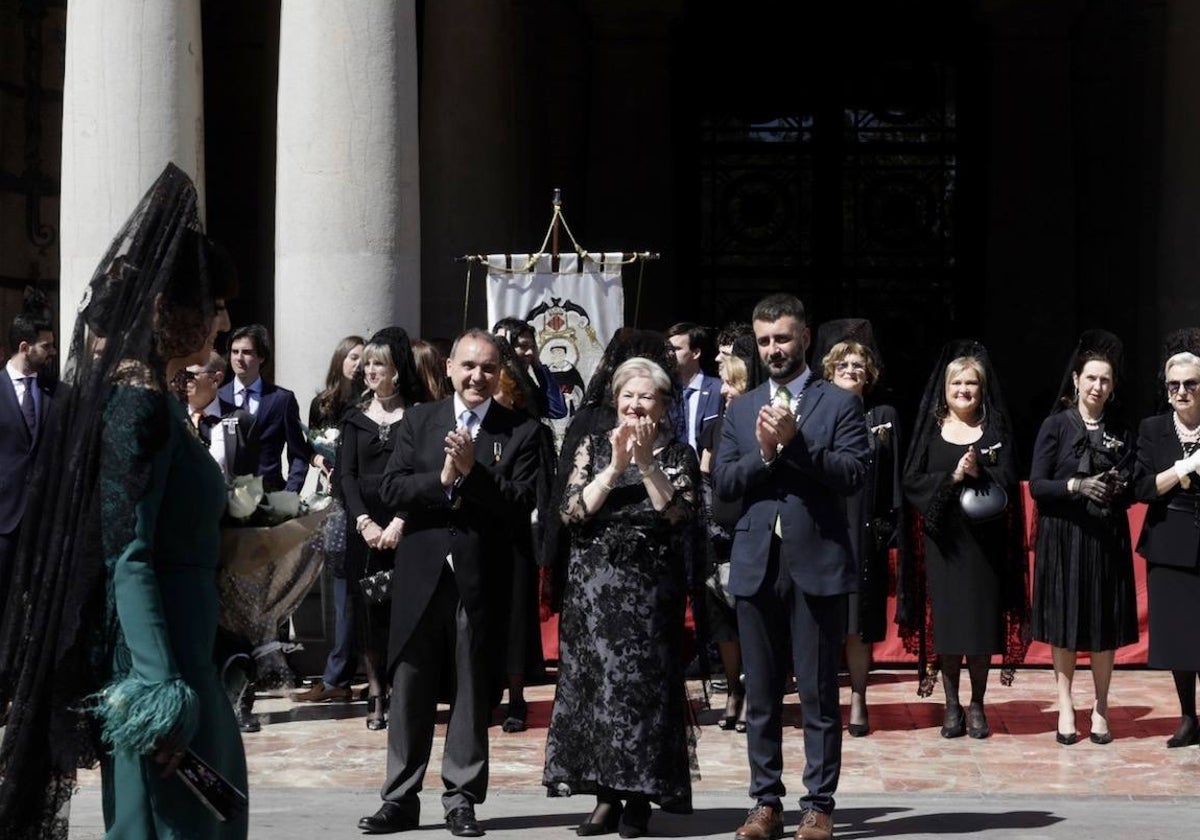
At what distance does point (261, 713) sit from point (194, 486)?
22.5 ft

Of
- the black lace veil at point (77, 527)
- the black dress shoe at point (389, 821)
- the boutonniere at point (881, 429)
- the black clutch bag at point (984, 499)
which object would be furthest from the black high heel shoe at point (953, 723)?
the black lace veil at point (77, 527)

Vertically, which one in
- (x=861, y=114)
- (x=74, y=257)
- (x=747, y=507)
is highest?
(x=861, y=114)

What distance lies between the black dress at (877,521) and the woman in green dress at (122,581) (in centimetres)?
621

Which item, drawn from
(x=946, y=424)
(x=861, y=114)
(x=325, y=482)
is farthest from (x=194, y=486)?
(x=861, y=114)

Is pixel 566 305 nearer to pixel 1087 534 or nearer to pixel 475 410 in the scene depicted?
pixel 1087 534

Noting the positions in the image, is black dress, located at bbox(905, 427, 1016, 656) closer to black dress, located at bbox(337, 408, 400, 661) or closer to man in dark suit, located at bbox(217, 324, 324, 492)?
black dress, located at bbox(337, 408, 400, 661)

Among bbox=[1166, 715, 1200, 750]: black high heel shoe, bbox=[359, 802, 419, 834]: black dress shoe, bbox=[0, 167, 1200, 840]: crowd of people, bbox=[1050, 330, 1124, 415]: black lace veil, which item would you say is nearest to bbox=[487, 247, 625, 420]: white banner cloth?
bbox=[0, 167, 1200, 840]: crowd of people

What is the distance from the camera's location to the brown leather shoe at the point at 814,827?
26.2ft

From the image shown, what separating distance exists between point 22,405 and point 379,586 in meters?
3.02

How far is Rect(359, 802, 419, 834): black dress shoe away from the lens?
26.7ft

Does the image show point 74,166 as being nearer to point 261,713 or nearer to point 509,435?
point 261,713

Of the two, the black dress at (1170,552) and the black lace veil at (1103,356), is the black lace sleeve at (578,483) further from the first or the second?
the black dress at (1170,552)

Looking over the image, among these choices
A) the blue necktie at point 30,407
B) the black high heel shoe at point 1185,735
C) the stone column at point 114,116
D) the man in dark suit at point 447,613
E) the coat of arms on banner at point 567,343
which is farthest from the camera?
the coat of arms on banner at point 567,343

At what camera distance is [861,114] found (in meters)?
22.5
